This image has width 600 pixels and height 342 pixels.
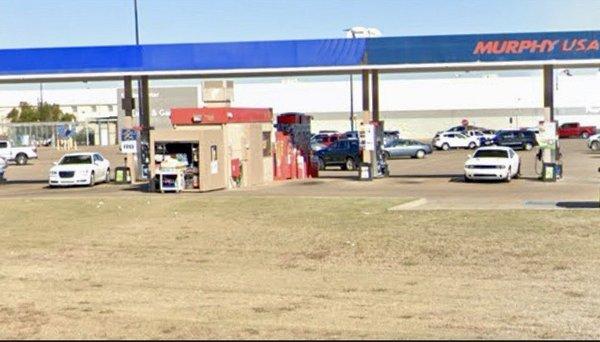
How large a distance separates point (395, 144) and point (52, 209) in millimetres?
38131

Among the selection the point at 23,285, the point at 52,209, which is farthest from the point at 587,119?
the point at 23,285

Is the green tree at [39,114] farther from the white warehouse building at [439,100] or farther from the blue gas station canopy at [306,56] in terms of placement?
the blue gas station canopy at [306,56]

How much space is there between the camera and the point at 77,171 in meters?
38.8

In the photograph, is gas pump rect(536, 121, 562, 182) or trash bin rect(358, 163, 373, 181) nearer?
gas pump rect(536, 121, 562, 182)

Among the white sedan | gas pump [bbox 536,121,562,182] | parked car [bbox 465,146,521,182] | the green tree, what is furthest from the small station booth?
the green tree

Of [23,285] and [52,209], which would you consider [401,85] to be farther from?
[23,285]

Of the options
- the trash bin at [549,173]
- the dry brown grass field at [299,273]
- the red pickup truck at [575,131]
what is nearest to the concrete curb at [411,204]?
the dry brown grass field at [299,273]

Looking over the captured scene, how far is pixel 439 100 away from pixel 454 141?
29.2m

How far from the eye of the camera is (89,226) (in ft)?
71.5

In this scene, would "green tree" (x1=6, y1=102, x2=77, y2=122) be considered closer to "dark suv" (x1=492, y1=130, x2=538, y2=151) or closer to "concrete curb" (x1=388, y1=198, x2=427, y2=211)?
"dark suv" (x1=492, y1=130, x2=538, y2=151)

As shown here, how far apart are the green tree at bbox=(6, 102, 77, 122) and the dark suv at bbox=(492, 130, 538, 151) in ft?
239

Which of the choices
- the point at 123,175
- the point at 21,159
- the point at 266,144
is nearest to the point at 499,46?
the point at 266,144

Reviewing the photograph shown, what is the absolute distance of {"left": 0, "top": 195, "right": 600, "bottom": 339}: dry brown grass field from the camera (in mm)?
10430

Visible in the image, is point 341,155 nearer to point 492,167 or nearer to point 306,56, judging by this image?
point 306,56
